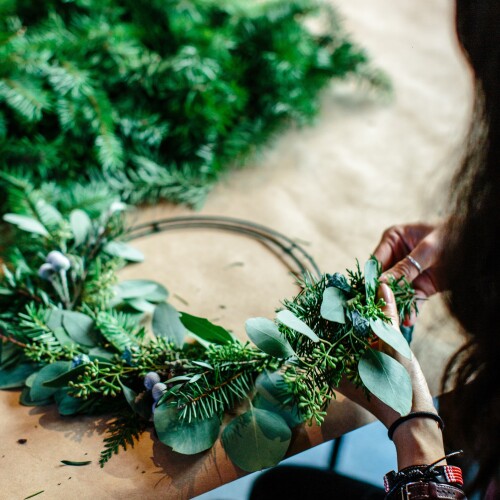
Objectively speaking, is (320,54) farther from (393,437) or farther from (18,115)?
(393,437)

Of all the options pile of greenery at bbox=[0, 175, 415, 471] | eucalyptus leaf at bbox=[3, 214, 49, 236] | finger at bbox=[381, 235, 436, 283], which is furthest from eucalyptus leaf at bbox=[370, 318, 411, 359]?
eucalyptus leaf at bbox=[3, 214, 49, 236]

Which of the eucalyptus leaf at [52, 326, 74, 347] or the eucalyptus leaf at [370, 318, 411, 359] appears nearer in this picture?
the eucalyptus leaf at [370, 318, 411, 359]

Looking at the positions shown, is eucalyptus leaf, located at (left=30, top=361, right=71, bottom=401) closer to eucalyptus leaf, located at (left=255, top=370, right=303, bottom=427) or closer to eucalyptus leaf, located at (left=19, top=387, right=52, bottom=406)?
eucalyptus leaf, located at (left=19, top=387, right=52, bottom=406)

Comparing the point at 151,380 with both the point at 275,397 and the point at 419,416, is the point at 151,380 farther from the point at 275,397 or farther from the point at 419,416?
the point at 419,416

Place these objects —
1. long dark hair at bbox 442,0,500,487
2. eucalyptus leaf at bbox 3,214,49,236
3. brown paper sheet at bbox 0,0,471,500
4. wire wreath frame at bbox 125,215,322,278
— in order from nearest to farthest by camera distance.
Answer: long dark hair at bbox 442,0,500,487, brown paper sheet at bbox 0,0,471,500, eucalyptus leaf at bbox 3,214,49,236, wire wreath frame at bbox 125,215,322,278

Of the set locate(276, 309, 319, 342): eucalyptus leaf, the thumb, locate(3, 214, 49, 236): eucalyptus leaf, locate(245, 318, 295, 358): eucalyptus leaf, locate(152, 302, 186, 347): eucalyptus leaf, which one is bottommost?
locate(152, 302, 186, 347): eucalyptus leaf

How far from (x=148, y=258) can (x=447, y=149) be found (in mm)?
591

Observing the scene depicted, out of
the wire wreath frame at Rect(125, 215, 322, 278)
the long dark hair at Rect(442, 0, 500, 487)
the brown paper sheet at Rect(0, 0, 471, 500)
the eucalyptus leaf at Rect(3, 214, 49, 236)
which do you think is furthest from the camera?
the wire wreath frame at Rect(125, 215, 322, 278)

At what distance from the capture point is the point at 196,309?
2.50 feet

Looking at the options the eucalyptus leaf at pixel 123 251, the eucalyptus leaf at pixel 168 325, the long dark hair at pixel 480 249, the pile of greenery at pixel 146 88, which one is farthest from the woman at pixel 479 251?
the pile of greenery at pixel 146 88

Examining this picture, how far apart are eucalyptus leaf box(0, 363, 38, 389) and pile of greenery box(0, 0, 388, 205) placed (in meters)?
0.32

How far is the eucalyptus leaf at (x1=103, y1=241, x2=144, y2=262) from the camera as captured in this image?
752 millimetres

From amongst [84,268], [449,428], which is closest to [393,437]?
[449,428]

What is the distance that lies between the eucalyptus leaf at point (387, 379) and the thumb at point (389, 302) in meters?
0.04
